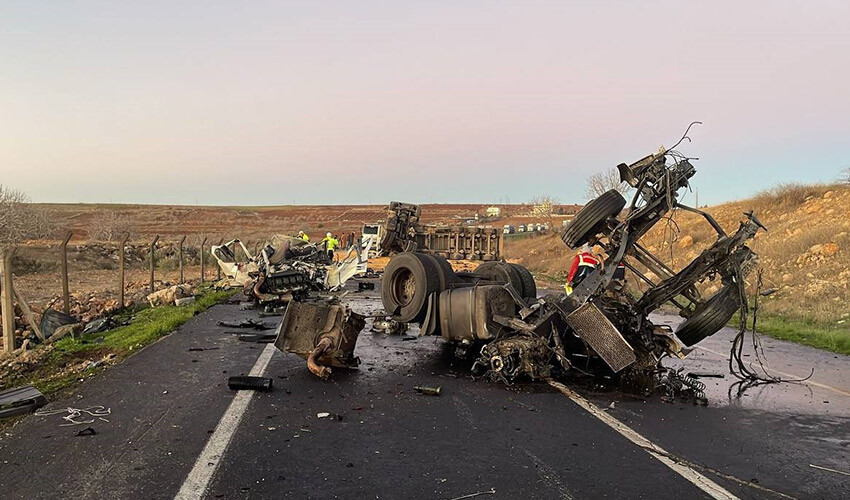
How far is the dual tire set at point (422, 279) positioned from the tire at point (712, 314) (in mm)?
2600

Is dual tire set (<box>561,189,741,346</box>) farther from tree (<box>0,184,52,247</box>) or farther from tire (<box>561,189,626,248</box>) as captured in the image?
tree (<box>0,184,52,247</box>)

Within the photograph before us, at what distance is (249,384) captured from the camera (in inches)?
254

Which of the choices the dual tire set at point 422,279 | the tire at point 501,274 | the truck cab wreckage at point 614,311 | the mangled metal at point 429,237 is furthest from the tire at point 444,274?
the mangled metal at point 429,237

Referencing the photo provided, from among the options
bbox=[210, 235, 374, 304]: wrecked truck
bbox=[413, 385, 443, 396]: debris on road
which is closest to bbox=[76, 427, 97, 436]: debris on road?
bbox=[413, 385, 443, 396]: debris on road

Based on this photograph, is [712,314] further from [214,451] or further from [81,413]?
[81,413]

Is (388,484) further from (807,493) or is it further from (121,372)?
(121,372)

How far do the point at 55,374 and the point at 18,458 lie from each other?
138 inches

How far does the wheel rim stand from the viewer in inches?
376

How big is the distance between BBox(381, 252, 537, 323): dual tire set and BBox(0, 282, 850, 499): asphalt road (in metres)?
1.52

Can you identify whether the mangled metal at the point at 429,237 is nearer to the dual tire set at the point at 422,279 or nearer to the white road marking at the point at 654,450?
the dual tire set at the point at 422,279

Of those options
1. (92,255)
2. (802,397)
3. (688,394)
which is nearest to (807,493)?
(688,394)

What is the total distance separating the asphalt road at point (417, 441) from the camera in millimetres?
3939

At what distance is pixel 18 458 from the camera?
171 inches

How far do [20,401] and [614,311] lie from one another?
6719 millimetres
